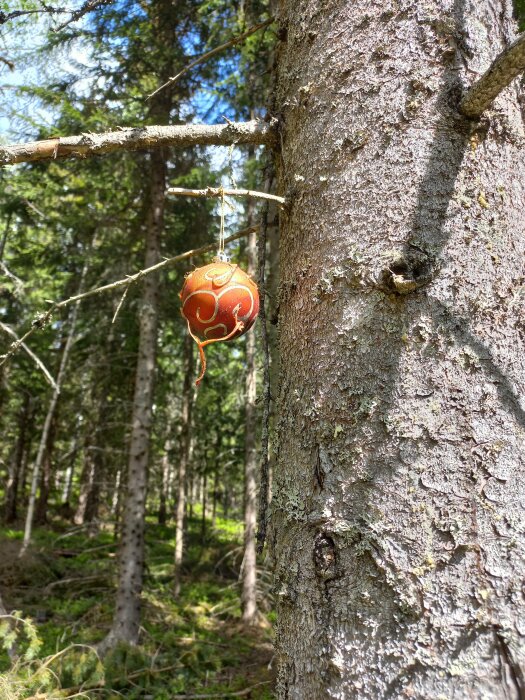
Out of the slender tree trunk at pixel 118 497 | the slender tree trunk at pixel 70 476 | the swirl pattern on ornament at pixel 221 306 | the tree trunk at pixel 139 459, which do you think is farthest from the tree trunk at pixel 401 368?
the slender tree trunk at pixel 70 476

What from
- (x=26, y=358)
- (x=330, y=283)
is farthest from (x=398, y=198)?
(x=26, y=358)

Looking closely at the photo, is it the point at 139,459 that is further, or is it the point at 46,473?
the point at 46,473

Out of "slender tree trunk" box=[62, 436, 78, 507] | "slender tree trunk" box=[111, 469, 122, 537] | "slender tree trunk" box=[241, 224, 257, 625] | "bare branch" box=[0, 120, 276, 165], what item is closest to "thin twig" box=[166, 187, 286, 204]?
"bare branch" box=[0, 120, 276, 165]

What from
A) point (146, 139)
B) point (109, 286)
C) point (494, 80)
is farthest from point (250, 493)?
point (494, 80)

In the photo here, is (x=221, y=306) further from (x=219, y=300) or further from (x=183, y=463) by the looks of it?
(x=183, y=463)

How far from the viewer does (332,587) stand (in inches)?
46.0

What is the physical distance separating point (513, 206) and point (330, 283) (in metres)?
0.49

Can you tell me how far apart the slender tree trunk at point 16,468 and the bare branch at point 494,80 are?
15993mm

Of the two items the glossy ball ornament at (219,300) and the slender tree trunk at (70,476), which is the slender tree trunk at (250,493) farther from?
the glossy ball ornament at (219,300)

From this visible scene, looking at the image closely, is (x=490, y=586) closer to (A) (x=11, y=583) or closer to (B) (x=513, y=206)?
(B) (x=513, y=206)

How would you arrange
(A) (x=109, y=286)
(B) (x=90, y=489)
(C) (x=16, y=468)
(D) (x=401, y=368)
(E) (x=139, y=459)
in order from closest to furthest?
(D) (x=401, y=368), (A) (x=109, y=286), (E) (x=139, y=459), (B) (x=90, y=489), (C) (x=16, y=468)

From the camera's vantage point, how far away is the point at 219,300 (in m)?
1.64

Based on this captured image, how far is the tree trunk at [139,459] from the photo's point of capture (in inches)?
292

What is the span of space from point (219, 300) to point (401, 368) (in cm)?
63
